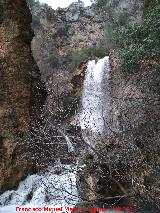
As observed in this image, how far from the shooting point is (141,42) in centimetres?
1467

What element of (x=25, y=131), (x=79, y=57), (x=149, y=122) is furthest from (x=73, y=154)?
(x=79, y=57)

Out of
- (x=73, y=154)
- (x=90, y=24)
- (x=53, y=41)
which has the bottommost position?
(x=73, y=154)

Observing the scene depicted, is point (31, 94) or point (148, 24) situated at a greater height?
point (148, 24)

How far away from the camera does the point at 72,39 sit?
126 feet

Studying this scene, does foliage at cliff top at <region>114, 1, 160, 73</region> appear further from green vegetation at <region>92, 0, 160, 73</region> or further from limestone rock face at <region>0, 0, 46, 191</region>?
limestone rock face at <region>0, 0, 46, 191</region>

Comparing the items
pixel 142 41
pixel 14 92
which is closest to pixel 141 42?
pixel 142 41

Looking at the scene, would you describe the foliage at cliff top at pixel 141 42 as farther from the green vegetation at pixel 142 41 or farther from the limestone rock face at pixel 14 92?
the limestone rock face at pixel 14 92

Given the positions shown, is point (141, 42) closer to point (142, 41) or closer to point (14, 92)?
point (142, 41)

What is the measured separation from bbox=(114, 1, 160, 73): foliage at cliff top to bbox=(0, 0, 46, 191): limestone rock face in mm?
3893

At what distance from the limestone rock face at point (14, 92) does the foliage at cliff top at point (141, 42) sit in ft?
12.8

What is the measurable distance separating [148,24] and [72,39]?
2505cm

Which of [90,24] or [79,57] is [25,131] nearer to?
[79,57]

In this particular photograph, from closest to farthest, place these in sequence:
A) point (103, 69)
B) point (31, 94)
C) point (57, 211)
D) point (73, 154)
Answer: point (73, 154)
point (57, 211)
point (31, 94)
point (103, 69)

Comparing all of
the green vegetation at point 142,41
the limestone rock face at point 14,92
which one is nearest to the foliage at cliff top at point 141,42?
the green vegetation at point 142,41
